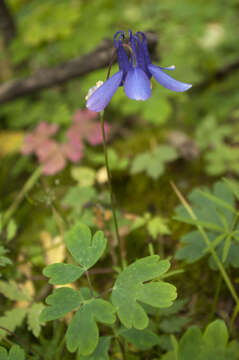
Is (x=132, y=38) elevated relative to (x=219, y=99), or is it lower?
elevated

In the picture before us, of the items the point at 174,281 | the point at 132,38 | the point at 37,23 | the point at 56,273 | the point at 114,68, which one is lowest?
the point at 174,281

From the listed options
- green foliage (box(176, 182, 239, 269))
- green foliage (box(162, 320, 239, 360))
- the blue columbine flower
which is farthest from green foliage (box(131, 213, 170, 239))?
the blue columbine flower

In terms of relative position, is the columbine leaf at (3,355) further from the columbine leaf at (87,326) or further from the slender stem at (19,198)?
the slender stem at (19,198)

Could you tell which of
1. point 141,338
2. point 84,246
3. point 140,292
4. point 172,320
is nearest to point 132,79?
point 84,246

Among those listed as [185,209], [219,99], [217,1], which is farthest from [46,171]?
[217,1]

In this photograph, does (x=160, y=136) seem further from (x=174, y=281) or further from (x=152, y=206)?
(x=174, y=281)

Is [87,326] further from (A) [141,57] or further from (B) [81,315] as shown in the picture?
(A) [141,57]
